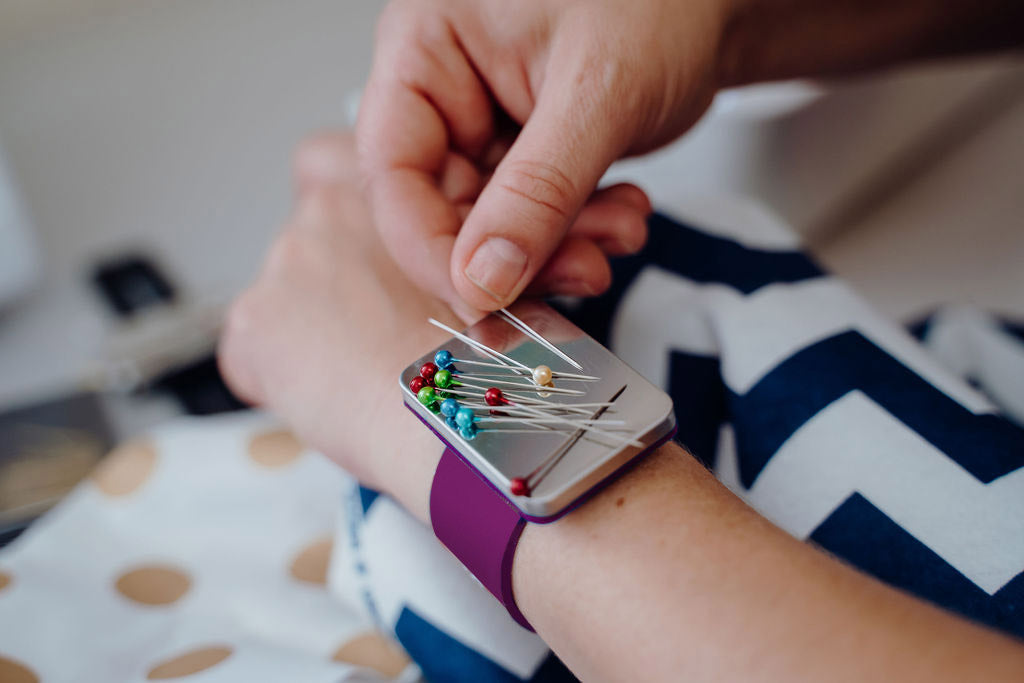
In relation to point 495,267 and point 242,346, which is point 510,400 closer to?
point 495,267

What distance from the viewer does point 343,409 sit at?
639mm

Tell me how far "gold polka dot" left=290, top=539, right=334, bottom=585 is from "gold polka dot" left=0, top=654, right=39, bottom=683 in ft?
0.69

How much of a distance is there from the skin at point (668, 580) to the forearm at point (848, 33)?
0.45 meters

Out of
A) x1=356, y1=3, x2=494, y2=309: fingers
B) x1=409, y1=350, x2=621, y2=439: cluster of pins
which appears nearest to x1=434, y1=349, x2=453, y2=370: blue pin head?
x1=409, y1=350, x2=621, y2=439: cluster of pins

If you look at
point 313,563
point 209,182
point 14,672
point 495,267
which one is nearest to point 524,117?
point 495,267

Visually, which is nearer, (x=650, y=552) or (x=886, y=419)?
(x=650, y=552)

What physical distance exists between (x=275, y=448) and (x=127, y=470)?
0.14 m

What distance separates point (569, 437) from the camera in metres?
0.45

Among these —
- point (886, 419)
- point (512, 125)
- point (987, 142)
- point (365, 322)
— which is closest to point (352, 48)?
point (512, 125)

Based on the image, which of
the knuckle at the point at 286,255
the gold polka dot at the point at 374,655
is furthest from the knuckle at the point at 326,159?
the gold polka dot at the point at 374,655

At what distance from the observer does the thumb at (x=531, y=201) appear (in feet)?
1.83

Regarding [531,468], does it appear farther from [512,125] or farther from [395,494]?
[512,125]

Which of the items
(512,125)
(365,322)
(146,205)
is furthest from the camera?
(146,205)

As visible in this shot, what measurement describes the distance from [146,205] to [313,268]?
65 centimetres
